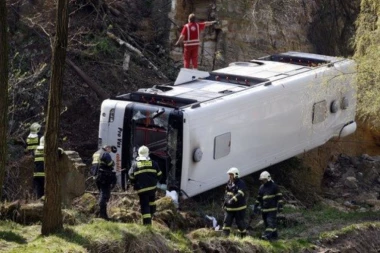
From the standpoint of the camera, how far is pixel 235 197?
50.6 feet

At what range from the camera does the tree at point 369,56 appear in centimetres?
1756

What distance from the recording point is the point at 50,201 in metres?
13.1

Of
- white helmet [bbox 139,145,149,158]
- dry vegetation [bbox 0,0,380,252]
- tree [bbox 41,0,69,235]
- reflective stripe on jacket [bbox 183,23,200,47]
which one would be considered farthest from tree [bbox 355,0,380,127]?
tree [bbox 41,0,69,235]

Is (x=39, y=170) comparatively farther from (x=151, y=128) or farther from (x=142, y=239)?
(x=142, y=239)

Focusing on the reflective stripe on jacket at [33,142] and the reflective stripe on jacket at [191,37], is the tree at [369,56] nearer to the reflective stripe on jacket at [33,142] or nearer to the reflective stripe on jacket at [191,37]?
the reflective stripe on jacket at [191,37]

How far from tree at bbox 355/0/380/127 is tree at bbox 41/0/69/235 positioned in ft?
23.7

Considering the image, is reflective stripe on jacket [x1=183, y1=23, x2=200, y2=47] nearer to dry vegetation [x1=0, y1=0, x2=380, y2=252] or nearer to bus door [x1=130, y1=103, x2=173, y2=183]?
dry vegetation [x1=0, y1=0, x2=380, y2=252]

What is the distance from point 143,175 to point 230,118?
3202 millimetres

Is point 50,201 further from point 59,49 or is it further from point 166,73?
point 166,73

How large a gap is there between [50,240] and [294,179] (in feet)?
27.5

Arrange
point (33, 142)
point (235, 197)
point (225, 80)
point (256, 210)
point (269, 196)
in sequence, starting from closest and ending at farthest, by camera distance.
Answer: point (235, 197), point (269, 196), point (256, 210), point (33, 142), point (225, 80)

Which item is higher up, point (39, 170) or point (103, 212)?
point (39, 170)

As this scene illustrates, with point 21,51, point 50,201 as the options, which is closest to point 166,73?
point 21,51

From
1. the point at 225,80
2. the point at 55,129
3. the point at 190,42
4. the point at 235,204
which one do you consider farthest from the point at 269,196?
the point at 190,42
